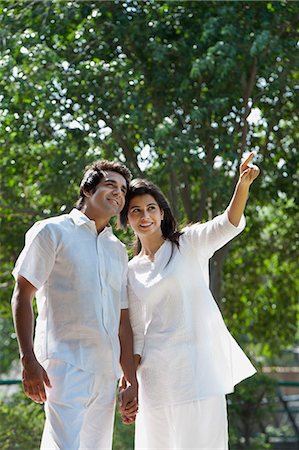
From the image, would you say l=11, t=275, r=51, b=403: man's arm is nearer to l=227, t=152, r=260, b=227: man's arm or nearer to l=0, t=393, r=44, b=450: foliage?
l=227, t=152, r=260, b=227: man's arm

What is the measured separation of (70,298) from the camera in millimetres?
3373

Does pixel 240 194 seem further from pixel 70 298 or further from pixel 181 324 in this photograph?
pixel 70 298

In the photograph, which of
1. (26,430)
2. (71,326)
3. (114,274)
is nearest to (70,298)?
(71,326)

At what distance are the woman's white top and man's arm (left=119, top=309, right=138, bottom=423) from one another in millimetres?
43

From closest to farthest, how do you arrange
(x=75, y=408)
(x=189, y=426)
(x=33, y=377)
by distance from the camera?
1. (x=33, y=377)
2. (x=75, y=408)
3. (x=189, y=426)

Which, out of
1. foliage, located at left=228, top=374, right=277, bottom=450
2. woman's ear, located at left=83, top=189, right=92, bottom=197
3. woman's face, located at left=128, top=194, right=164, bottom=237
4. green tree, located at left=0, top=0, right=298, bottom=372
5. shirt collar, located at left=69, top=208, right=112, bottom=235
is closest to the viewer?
shirt collar, located at left=69, top=208, right=112, bottom=235

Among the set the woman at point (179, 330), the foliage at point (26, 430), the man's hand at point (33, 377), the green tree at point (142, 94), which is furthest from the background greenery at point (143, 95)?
the man's hand at point (33, 377)

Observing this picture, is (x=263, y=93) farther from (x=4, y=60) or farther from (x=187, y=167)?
(x=4, y=60)

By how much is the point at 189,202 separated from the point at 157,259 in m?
3.59

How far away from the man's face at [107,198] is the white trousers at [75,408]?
2.12 feet

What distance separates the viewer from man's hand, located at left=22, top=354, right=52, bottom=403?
318 centimetres

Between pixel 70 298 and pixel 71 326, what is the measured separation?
0.35 ft

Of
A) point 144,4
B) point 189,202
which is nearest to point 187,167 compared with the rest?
point 189,202

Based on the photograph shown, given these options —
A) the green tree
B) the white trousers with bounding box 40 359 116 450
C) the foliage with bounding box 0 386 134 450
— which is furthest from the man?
the foliage with bounding box 0 386 134 450
